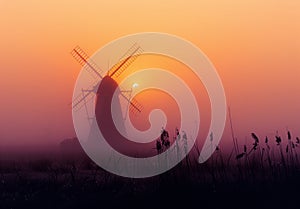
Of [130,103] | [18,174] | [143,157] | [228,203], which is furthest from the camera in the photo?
[130,103]

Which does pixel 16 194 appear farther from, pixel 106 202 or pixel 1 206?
pixel 106 202

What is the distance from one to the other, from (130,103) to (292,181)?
28.4 m

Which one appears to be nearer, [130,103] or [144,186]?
[144,186]

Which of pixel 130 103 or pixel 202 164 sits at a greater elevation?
pixel 130 103

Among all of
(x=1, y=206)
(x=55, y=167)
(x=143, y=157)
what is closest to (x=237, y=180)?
(x=143, y=157)

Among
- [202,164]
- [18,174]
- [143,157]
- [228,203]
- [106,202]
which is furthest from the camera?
[18,174]

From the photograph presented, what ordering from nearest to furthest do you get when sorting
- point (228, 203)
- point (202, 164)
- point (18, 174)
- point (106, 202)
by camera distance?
point (228, 203), point (106, 202), point (202, 164), point (18, 174)

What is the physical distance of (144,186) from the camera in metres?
14.1

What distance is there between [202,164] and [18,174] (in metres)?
6.63

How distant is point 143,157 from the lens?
1616 centimetres

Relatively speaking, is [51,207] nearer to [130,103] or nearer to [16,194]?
[16,194]

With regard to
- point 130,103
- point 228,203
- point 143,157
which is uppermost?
point 130,103

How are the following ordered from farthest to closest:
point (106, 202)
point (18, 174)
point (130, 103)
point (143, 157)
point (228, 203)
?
point (130, 103)
point (18, 174)
point (143, 157)
point (106, 202)
point (228, 203)

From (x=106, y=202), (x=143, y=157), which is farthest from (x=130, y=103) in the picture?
(x=106, y=202)
